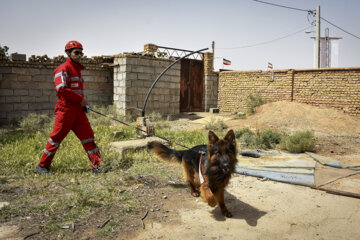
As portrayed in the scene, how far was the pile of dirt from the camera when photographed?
1062 cm

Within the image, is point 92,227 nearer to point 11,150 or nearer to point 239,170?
point 239,170

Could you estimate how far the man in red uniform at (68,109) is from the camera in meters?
4.30

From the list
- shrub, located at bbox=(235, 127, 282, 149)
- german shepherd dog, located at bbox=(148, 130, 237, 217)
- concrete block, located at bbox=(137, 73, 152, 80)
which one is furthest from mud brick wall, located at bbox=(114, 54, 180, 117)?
german shepherd dog, located at bbox=(148, 130, 237, 217)

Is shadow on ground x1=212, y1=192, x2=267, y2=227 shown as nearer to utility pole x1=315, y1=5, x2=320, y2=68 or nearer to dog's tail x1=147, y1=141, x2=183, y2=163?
dog's tail x1=147, y1=141, x2=183, y2=163

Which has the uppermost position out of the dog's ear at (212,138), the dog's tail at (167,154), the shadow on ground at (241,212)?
the dog's ear at (212,138)

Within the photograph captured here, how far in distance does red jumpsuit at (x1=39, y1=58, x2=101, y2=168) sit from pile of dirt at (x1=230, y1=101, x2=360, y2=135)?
7.76m

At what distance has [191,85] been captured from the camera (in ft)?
53.8

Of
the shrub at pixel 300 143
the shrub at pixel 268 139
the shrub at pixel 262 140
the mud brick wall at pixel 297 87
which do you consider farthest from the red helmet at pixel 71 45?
the mud brick wall at pixel 297 87

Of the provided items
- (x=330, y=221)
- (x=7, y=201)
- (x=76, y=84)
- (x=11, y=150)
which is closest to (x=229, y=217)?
(x=330, y=221)

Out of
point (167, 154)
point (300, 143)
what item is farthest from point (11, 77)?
point (300, 143)

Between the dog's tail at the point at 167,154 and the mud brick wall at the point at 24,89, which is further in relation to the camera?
the mud brick wall at the point at 24,89

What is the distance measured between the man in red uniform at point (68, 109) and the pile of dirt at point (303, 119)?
7726 mm

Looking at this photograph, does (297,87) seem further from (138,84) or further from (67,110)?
(67,110)

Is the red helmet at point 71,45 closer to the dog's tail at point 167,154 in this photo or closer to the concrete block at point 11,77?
the dog's tail at point 167,154
